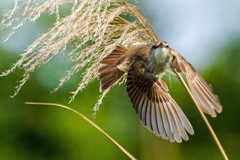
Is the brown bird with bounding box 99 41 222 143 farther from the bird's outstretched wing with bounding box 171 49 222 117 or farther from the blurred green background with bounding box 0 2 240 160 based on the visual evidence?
the blurred green background with bounding box 0 2 240 160

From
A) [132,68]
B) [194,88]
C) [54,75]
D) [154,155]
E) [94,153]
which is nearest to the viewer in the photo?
[194,88]

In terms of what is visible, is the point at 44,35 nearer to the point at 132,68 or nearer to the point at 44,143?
the point at 132,68

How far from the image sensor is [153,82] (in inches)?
40.1

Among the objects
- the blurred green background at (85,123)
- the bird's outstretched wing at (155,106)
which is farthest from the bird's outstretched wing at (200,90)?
the blurred green background at (85,123)

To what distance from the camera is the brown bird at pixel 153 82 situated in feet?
2.55

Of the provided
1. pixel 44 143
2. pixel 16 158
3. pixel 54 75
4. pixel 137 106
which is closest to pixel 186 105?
pixel 54 75

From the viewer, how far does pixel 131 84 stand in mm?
966

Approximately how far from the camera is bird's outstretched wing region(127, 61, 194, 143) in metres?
0.86

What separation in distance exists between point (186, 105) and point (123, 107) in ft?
4.35

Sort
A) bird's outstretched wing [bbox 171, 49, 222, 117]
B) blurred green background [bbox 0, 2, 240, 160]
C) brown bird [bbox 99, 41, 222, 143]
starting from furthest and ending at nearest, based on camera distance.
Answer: blurred green background [bbox 0, 2, 240, 160] < brown bird [bbox 99, 41, 222, 143] < bird's outstretched wing [bbox 171, 49, 222, 117]

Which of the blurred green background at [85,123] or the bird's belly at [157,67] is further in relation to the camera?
the blurred green background at [85,123]

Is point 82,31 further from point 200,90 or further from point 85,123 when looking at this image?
point 85,123

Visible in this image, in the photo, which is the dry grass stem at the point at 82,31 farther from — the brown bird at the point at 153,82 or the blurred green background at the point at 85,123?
the blurred green background at the point at 85,123

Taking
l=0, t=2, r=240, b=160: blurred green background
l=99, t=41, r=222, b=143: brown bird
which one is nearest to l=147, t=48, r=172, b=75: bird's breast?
l=99, t=41, r=222, b=143: brown bird
